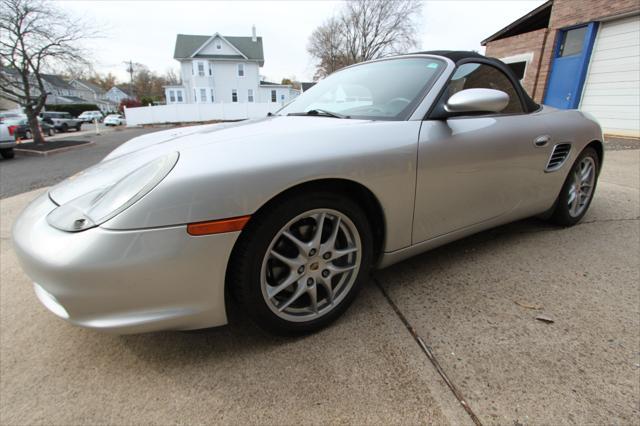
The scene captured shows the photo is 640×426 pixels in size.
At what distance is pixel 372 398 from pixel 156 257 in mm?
970

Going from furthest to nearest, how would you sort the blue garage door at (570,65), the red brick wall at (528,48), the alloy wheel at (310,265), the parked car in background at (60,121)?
1. the parked car in background at (60,121)
2. the red brick wall at (528,48)
3. the blue garage door at (570,65)
4. the alloy wheel at (310,265)

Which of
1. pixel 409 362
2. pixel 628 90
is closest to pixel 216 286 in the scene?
pixel 409 362

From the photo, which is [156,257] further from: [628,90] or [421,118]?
[628,90]

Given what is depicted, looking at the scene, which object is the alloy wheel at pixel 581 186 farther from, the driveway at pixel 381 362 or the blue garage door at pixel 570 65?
the blue garage door at pixel 570 65

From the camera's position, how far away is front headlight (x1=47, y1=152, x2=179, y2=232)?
122 centimetres

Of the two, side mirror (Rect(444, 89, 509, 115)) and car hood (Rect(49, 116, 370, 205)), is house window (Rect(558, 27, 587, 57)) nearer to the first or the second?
side mirror (Rect(444, 89, 509, 115))

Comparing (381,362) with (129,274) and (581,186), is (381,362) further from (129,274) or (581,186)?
(581,186)

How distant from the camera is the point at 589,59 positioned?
31.7 feet

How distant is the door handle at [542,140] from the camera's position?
2.30m

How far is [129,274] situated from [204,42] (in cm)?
4010

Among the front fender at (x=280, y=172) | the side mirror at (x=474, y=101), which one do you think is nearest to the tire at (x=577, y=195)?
the side mirror at (x=474, y=101)

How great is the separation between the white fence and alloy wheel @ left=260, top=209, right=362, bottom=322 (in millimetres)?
28783

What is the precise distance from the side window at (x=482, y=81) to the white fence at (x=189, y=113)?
28.0 metres

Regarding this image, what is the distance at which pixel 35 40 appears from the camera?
11.4 meters
